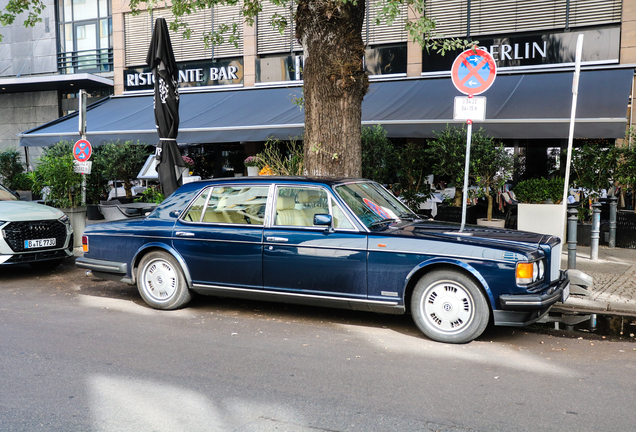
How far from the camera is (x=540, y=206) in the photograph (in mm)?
9836

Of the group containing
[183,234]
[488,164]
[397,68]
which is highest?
[397,68]

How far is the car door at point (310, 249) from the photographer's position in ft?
17.8

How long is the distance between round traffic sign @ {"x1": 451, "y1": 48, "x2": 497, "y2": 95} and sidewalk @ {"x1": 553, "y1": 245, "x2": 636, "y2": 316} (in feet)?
9.15

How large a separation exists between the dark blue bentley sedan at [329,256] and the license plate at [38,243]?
1.80 m

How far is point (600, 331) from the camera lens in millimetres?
5680

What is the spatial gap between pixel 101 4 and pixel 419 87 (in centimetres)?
1248

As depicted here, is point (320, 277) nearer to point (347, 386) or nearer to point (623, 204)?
point (347, 386)

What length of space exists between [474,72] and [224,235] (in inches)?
145

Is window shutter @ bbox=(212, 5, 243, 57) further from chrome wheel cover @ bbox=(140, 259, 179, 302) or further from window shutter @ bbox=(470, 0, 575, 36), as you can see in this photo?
chrome wheel cover @ bbox=(140, 259, 179, 302)

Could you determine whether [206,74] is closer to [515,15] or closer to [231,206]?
[515,15]

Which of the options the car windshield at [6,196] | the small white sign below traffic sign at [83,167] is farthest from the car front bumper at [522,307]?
the small white sign below traffic sign at [83,167]

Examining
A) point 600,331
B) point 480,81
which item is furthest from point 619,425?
point 480,81

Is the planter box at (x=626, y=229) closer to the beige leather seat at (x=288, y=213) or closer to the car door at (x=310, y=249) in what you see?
the car door at (x=310, y=249)

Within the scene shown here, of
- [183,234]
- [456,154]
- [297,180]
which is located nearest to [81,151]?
[183,234]
